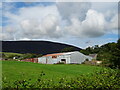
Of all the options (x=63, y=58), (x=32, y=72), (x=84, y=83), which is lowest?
(x=32, y=72)

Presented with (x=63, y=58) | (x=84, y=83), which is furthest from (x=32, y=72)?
(x=63, y=58)

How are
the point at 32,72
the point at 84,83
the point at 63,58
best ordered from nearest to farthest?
the point at 84,83 < the point at 32,72 < the point at 63,58

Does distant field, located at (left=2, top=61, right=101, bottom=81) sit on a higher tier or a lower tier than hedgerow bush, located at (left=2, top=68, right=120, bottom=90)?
lower

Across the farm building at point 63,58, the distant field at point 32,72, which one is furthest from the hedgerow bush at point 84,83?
the farm building at point 63,58

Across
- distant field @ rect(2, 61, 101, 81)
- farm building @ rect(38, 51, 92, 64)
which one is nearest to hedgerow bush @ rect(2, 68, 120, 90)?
distant field @ rect(2, 61, 101, 81)

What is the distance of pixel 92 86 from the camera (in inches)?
138

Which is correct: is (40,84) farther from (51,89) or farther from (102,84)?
(102,84)

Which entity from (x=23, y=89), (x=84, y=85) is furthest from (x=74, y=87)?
(x=23, y=89)

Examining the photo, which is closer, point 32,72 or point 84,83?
point 84,83

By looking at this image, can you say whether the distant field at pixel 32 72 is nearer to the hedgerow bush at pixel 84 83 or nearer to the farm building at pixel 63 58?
the hedgerow bush at pixel 84 83

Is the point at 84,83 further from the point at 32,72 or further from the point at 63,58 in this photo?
the point at 63,58

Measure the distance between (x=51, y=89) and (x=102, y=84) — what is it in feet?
3.50

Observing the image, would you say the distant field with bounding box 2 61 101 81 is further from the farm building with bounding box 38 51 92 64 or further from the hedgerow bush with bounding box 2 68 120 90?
the farm building with bounding box 38 51 92 64

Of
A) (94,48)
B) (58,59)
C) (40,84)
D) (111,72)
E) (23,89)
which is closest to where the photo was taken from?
(23,89)
